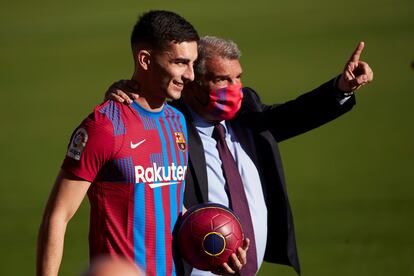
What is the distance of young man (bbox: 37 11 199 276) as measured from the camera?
3.99 metres

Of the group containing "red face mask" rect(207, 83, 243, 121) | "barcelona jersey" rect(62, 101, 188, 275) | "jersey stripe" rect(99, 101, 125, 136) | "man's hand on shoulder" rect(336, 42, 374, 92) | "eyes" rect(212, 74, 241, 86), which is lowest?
"barcelona jersey" rect(62, 101, 188, 275)

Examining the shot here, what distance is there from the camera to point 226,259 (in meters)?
4.38

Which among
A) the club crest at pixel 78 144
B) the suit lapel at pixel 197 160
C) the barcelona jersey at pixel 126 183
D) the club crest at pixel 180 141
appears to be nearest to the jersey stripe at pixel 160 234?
the barcelona jersey at pixel 126 183

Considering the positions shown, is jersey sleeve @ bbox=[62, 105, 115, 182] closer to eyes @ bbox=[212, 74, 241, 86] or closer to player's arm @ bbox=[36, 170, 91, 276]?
player's arm @ bbox=[36, 170, 91, 276]

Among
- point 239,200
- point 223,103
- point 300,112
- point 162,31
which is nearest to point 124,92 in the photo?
point 162,31

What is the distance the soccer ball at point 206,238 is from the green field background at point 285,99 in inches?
117

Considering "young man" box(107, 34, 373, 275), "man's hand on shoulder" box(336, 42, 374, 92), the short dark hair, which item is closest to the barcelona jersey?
the short dark hair

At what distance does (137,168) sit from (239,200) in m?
1.01

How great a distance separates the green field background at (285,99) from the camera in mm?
7969

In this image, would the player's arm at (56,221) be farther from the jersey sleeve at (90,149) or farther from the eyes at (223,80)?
the eyes at (223,80)

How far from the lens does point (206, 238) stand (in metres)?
4.35

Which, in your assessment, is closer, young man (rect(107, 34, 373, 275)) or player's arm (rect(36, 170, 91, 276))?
player's arm (rect(36, 170, 91, 276))

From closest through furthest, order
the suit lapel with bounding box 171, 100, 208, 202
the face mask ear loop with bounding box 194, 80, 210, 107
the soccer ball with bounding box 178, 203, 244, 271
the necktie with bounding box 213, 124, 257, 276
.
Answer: the soccer ball with bounding box 178, 203, 244, 271
the suit lapel with bounding box 171, 100, 208, 202
the necktie with bounding box 213, 124, 257, 276
the face mask ear loop with bounding box 194, 80, 210, 107

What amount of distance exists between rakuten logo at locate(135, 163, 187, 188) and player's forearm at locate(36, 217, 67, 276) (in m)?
0.40
